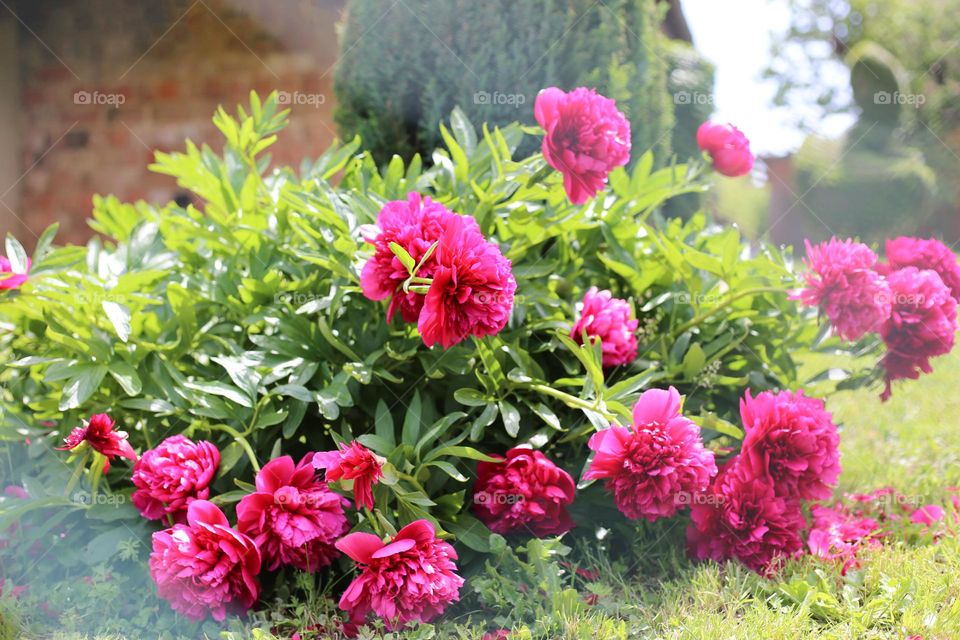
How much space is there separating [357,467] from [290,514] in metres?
0.28

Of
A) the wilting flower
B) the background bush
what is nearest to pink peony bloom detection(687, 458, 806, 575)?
the wilting flower

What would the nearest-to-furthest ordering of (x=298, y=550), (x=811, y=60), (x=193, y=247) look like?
(x=298, y=550) → (x=193, y=247) → (x=811, y=60)

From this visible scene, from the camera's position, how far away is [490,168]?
2.00 m

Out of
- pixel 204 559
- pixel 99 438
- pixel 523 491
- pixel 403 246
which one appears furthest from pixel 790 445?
pixel 99 438

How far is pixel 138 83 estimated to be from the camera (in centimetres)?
551

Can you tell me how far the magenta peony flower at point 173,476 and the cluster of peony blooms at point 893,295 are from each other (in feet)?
4.33

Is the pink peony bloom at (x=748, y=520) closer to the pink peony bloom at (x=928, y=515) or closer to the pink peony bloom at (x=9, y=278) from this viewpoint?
the pink peony bloom at (x=928, y=515)

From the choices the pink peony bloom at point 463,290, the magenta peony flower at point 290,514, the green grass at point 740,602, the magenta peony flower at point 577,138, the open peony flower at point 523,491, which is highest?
the magenta peony flower at point 577,138

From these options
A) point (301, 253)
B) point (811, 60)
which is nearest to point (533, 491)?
point (301, 253)

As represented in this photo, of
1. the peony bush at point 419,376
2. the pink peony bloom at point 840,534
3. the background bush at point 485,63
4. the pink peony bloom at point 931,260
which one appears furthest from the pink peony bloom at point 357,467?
the background bush at point 485,63

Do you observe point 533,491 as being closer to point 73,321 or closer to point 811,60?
point 73,321

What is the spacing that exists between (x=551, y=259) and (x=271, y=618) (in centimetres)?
98

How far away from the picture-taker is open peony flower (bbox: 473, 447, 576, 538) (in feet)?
5.44

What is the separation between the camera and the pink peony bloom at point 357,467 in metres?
1.36
